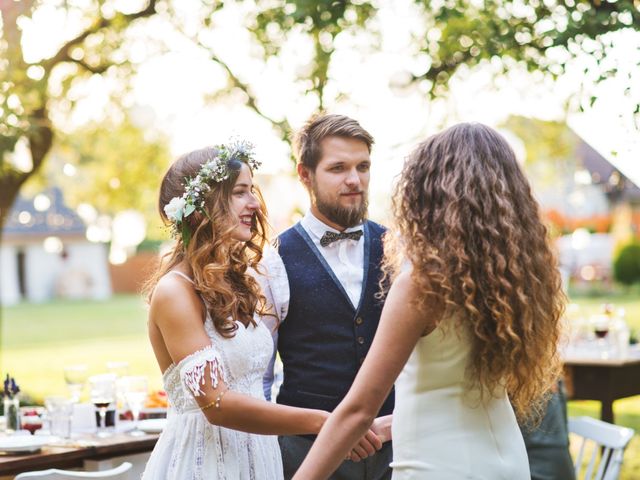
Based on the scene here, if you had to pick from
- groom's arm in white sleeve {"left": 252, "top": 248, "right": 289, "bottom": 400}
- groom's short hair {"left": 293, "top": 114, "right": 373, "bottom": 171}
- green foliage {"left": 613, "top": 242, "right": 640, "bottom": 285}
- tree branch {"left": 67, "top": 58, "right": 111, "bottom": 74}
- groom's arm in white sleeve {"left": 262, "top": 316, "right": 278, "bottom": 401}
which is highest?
tree branch {"left": 67, "top": 58, "right": 111, "bottom": 74}

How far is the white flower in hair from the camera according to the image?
9.43ft

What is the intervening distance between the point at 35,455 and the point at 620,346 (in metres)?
4.64

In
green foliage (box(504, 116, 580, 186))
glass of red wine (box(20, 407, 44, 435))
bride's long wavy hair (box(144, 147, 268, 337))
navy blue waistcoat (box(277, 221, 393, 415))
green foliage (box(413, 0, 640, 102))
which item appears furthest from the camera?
green foliage (box(504, 116, 580, 186))

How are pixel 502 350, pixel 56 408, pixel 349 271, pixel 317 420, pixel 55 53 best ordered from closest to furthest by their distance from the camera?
pixel 502 350 < pixel 317 420 < pixel 349 271 < pixel 56 408 < pixel 55 53

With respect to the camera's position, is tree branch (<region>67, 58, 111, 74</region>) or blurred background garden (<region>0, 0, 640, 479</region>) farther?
tree branch (<region>67, 58, 111, 74</region>)

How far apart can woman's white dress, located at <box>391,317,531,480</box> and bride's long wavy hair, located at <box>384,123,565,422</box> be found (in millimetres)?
42

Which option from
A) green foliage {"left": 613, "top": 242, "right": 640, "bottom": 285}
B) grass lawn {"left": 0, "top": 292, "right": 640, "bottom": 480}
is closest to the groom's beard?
grass lawn {"left": 0, "top": 292, "right": 640, "bottom": 480}

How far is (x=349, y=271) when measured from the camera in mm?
3615

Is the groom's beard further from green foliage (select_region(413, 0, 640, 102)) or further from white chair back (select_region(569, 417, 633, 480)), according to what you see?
white chair back (select_region(569, 417, 633, 480))

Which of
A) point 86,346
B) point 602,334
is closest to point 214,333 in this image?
point 602,334

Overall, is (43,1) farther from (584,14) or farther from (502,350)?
(502,350)

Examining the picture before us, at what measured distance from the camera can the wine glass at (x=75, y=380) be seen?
454 centimetres

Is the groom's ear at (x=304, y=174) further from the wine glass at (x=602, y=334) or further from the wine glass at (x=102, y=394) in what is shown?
the wine glass at (x=602, y=334)

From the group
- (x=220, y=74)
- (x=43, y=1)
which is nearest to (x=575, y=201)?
(x=220, y=74)
